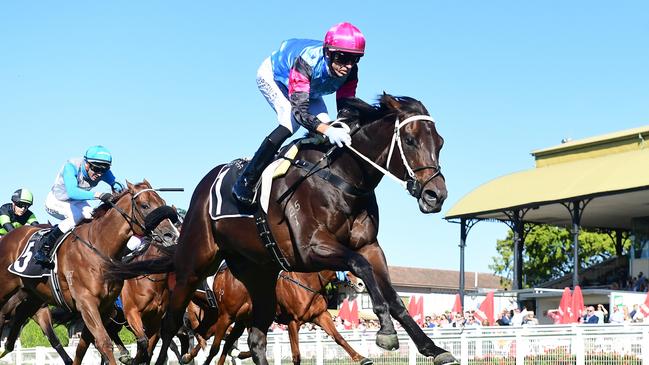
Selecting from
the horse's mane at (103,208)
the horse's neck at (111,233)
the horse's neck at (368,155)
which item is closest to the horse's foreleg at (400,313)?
the horse's neck at (368,155)

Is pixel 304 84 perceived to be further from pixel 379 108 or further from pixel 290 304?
pixel 290 304

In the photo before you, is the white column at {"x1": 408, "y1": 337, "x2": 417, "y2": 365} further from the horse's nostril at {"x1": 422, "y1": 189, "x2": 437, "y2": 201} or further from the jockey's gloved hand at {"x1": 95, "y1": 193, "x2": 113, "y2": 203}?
the horse's nostril at {"x1": 422, "y1": 189, "x2": 437, "y2": 201}

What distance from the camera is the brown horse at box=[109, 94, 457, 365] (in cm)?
711

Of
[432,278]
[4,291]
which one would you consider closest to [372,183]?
[4,291]

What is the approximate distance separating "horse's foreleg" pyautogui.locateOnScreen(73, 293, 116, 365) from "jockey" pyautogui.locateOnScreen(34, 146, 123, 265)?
0.98 meters

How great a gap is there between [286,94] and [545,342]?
6.20 m

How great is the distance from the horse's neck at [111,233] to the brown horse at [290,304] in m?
2.75

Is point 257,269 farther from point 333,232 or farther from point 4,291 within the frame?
point 4,291

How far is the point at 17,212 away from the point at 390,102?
898cm

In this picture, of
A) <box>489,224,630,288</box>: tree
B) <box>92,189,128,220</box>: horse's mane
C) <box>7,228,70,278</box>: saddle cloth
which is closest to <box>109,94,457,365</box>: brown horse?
<box>92,189,128,220</box>: horse's mane

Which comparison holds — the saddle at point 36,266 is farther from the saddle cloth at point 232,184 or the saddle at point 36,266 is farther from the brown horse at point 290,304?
the saddle cloth at point 232,184

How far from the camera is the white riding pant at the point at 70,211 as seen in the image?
40.0ft

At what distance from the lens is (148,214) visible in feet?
39.1

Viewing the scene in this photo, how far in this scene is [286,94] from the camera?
27.6 ft
